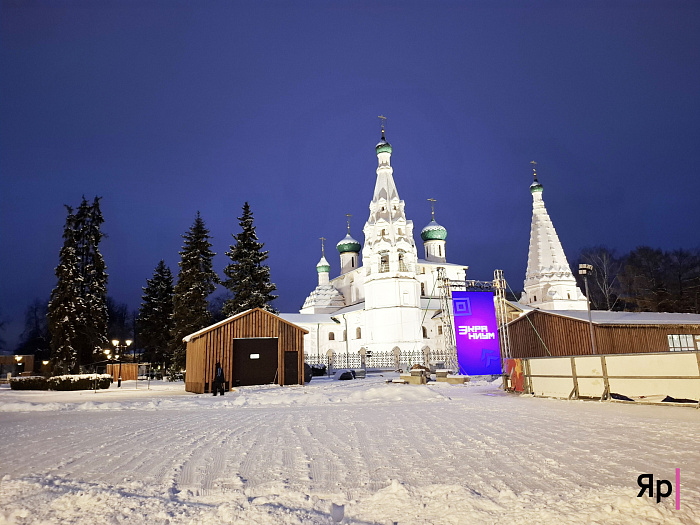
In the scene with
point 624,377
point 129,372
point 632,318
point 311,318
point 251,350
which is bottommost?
point 624,377

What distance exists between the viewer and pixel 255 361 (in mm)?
23656

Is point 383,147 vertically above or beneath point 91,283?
above

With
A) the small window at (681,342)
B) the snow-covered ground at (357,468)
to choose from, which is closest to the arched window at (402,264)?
the small window at (681,342)

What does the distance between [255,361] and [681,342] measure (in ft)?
79.3

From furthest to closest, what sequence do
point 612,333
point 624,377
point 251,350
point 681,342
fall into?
point 681,342, point 612,333, point 251,350, point 624,377

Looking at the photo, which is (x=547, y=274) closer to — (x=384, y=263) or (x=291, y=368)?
(x=384, y=263)

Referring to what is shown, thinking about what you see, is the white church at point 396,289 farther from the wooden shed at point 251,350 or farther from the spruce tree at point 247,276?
the wooden shed at point 251,350

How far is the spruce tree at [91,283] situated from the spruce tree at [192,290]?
18.3 ft

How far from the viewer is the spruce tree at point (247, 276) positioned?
34.9 meters

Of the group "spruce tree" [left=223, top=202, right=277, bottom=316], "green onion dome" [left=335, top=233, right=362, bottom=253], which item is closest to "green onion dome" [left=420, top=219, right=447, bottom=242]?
"green onion dome" [left=335, top=233, right=362, bottom=253]

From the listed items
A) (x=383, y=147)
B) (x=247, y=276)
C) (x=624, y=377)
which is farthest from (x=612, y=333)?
(x=383, y=147)

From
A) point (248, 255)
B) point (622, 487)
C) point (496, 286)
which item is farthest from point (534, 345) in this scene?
point (622, 487)

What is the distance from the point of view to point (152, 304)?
4716 cm

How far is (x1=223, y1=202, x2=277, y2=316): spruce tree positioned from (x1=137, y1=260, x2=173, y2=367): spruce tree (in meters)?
11.6
